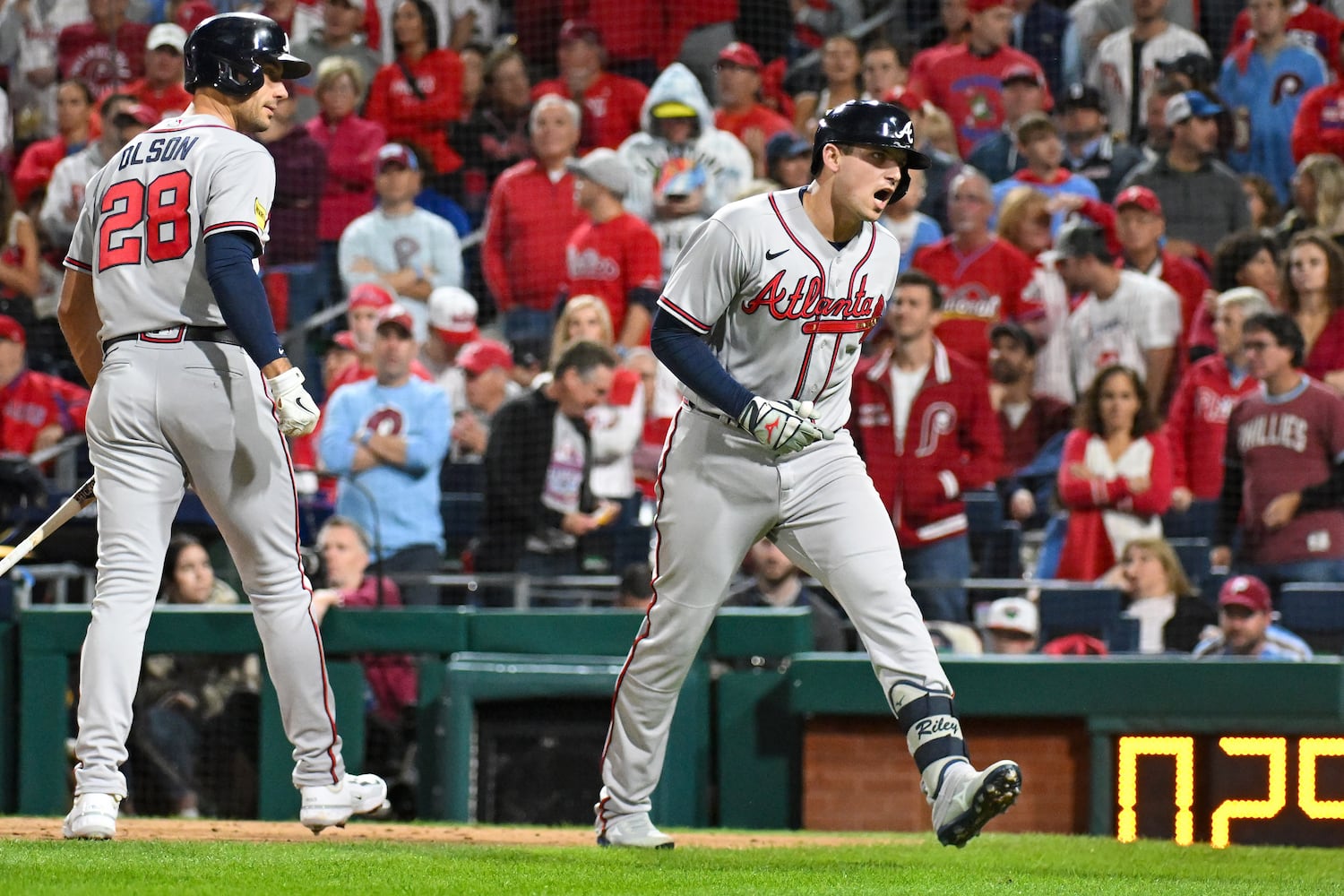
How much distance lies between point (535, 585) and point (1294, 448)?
323 centimetres

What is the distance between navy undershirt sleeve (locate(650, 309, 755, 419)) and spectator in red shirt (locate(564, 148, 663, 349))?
5.10 meters

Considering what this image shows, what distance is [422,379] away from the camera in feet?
28.2

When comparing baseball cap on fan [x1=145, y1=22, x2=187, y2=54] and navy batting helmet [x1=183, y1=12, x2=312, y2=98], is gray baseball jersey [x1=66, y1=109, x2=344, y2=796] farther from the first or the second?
baseball cap on fan [x1=145, y1=22, x2=187, y2=54]

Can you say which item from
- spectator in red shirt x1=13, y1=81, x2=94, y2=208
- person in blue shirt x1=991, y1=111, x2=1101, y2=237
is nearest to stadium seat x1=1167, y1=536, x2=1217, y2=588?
person in blue shirt x1=991, y1=111, x2=1101, y2=237

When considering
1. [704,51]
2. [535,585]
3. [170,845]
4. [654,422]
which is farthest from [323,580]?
[704,51]

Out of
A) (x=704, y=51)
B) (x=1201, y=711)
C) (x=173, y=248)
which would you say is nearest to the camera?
(x=173, y=248)

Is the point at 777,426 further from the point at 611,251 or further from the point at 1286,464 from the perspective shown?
the point at 611,251

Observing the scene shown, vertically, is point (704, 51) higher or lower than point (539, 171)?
higher

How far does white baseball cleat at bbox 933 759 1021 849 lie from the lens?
405 centimetres

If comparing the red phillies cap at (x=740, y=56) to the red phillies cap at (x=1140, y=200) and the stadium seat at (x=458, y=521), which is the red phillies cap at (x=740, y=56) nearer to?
the red phillies cap at (x=1140, y=200)

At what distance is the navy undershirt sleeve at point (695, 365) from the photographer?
4418 millimetres

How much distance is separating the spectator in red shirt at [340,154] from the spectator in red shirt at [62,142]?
1.44 meters

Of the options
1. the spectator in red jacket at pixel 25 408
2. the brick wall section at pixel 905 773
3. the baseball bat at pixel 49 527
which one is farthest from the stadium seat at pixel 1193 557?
the spectator in red jacket at pixel 25 408

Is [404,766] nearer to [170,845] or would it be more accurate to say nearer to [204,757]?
[204,757]
